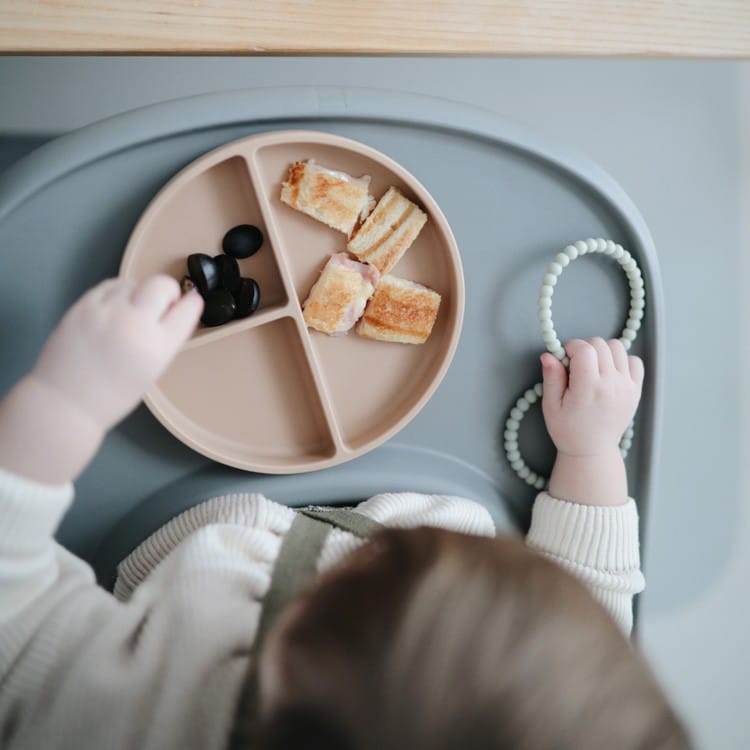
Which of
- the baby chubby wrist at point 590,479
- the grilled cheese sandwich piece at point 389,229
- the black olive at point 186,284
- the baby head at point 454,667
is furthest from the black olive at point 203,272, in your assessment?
the baby chubby wrist at point 590,479

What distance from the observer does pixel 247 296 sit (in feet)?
1.95

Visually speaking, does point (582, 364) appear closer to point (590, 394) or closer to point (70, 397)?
point (590, 394)

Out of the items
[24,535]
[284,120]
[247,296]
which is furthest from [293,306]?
[24,535]

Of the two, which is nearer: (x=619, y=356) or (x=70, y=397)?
(x=70, y=397)

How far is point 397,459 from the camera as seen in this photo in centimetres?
68

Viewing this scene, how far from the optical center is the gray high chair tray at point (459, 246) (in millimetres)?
571

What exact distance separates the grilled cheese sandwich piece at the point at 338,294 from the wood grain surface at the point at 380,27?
6.8 inches

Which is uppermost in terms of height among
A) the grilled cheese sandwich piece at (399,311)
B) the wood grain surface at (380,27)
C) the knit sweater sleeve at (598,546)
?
the wood grain surface at (380,27)

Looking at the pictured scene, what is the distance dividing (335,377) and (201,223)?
16cm

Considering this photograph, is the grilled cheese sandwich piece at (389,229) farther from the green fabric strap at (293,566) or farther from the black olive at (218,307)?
the green fabric strap at (293,566)

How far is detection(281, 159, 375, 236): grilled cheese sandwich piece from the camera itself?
1.94ft

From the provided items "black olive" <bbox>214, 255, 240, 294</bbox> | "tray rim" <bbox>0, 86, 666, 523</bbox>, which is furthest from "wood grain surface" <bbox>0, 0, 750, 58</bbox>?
"black olive" <bbox>214, 255, 240, 294</bbox>

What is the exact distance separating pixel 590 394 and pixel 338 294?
24 centimetres

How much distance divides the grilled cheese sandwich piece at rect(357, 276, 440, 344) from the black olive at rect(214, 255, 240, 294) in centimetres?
11
